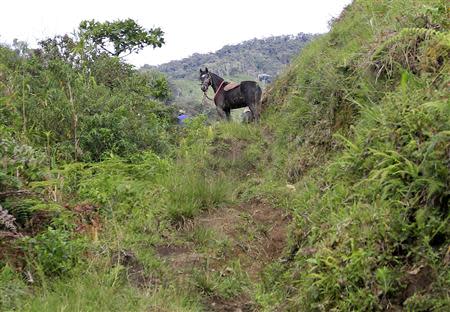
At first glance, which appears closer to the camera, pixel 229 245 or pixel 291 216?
pixel 229 245

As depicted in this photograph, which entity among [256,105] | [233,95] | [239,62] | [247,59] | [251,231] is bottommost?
[251,231]

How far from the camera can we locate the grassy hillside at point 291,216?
3.46 m

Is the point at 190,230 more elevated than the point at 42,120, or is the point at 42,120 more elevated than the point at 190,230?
the point at 42,120

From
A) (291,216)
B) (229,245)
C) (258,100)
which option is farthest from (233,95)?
(229,245)

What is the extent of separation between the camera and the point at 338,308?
345 cm

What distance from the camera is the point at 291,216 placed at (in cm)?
600

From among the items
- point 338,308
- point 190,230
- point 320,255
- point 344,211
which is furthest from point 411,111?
point 190,230

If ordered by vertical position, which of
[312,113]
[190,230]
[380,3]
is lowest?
[190,230]

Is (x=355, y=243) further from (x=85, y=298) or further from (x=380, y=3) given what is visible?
(x=380, y=3)

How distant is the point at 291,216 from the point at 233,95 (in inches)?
327

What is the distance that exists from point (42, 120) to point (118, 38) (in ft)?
25.9

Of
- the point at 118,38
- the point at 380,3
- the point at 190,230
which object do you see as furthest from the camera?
the point at 118,38

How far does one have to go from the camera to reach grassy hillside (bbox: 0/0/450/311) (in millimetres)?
3459

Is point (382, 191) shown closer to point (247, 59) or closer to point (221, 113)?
point (221, 113)
